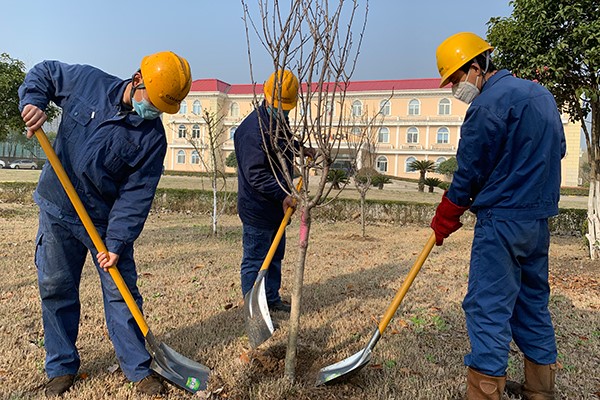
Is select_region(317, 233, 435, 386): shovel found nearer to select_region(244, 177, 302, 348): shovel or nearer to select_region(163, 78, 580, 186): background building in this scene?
select_region(244, 177, 302, 348): shovel

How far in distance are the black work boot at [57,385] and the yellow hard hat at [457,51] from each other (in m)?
2.68

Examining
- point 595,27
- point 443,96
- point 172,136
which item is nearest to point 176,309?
point 595,27

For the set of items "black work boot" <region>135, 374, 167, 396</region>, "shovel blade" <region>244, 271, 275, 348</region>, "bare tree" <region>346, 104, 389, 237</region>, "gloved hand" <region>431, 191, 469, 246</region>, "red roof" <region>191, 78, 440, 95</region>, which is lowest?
"black work boot" <region>135, 374, 167, 396</region>

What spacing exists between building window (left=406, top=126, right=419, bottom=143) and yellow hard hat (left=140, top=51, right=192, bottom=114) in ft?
150

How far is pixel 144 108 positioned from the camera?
2.47 m

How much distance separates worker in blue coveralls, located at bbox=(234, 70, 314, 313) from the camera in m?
3.21

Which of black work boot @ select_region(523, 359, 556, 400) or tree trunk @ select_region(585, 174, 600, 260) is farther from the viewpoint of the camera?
tree trunk @ select_region(585, 174, 600, 260)

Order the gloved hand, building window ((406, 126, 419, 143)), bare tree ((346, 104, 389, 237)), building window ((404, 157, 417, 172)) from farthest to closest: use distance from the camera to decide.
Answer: building window ((406, 126, 419, 143)), building window ((404, 157, 417, 172)), bare tree ((346, 104, 389, 237)), the gloved hand

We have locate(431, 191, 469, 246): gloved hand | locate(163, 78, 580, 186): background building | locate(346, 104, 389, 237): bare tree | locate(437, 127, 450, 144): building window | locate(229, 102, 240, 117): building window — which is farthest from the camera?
locate(229, 102, 240, 117): building window

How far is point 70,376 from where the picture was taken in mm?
2553

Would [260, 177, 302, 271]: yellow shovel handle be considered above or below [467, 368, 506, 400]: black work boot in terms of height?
above

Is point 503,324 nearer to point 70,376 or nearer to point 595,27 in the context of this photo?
point 70,376

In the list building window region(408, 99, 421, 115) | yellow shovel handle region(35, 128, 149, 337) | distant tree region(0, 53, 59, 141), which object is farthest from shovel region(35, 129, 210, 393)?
building window region(408, 99, 421, 115)

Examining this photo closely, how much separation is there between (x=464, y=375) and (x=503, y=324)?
0.74 metres
